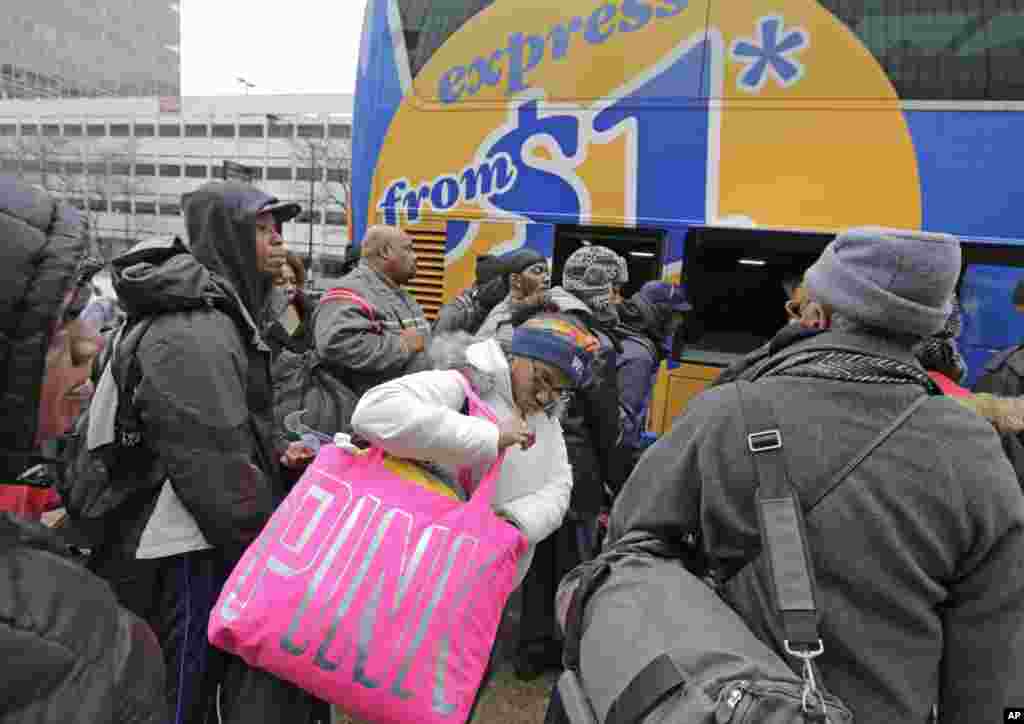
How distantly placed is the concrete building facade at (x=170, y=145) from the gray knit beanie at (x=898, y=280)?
4873cm

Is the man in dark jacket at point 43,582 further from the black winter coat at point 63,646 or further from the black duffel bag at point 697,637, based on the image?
the black duffel bag at point 697,637

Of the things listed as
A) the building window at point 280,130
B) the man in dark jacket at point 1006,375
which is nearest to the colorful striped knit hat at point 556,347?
the man in dark jacket at point 1006,375

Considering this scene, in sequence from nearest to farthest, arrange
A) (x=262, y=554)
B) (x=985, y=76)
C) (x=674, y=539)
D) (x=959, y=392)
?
(x=674, y=539), (x=262, y=554), (x=959, y=392), (x=985, y=76)

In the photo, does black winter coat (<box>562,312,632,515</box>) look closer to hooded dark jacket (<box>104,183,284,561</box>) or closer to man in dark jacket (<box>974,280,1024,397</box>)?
hooded dark jacket (<box>104,183,284,561</box>)

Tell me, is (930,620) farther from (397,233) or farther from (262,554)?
(397,233)

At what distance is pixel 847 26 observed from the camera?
13.2ft

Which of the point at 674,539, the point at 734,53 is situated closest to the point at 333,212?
the point at 734,53

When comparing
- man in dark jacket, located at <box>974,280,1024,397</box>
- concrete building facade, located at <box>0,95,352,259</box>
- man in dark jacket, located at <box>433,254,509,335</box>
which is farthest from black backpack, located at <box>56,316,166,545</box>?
concrete building facade, located at <box>0,95,352,259</box>

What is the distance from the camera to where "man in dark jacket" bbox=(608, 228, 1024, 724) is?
3.62ft

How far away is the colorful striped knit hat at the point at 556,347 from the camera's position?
1920 mm

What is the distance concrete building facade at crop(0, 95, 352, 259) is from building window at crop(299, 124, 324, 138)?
0.27ft

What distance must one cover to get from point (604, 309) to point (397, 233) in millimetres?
1157

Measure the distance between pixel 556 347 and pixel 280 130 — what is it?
186 feet

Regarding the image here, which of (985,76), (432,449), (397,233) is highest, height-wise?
(985,76)
